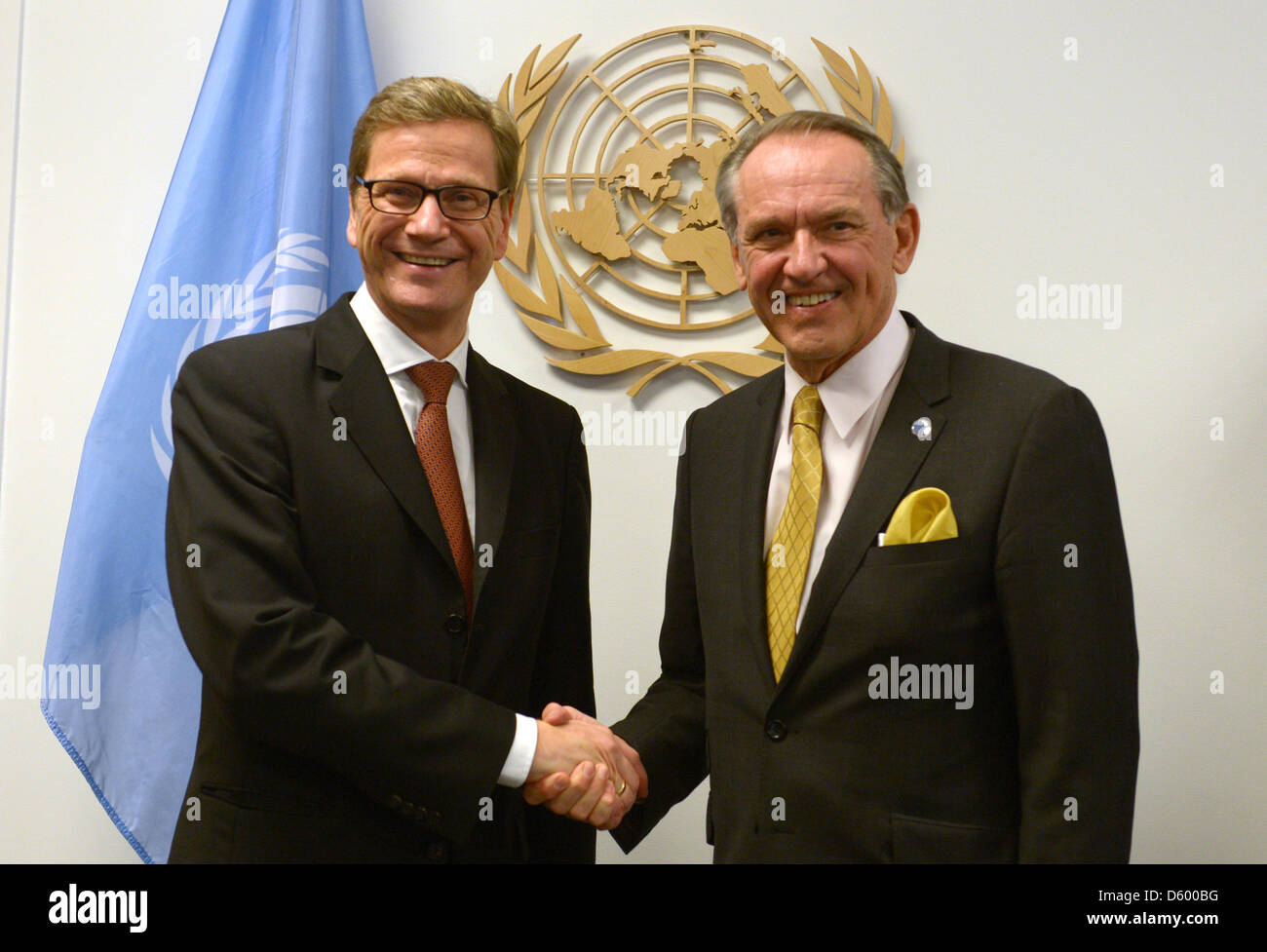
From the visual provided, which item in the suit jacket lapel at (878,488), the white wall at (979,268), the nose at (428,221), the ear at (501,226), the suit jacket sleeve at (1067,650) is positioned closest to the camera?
the suit jacket sleeve at (1067,650)

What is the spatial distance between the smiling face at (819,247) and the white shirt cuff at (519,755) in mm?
739

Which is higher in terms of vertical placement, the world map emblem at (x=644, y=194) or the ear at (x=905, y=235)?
the world map emblem at (x=644, y=194)

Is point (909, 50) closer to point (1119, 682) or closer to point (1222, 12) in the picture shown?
point (1222, 12)

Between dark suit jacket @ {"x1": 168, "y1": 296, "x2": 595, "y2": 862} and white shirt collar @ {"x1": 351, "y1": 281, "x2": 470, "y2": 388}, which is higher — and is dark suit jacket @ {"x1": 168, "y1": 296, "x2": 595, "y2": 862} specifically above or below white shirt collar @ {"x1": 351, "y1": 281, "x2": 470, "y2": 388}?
below

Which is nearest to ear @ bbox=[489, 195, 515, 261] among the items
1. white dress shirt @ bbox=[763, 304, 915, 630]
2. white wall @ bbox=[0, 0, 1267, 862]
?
white dress shirt @ bbox=[763, 304, 915, 630]

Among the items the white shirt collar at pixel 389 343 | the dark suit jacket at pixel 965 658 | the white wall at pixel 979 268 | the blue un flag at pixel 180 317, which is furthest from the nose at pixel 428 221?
the white wall at pixel 979 268

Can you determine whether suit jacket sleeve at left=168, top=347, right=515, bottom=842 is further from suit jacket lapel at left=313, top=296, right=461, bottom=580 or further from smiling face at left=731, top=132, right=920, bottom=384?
smiling face at left=731, top=132, right=920, bottom=384

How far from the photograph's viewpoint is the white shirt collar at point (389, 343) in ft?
6.48

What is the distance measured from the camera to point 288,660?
173 centimetres

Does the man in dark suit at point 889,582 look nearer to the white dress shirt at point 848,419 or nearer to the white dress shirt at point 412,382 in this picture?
the white dress shirt at point 848,419

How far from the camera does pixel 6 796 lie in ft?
9.71

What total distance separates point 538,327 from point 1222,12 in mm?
1853

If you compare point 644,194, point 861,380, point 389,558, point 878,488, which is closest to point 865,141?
point 861,380

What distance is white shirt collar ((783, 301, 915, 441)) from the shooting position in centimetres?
188
